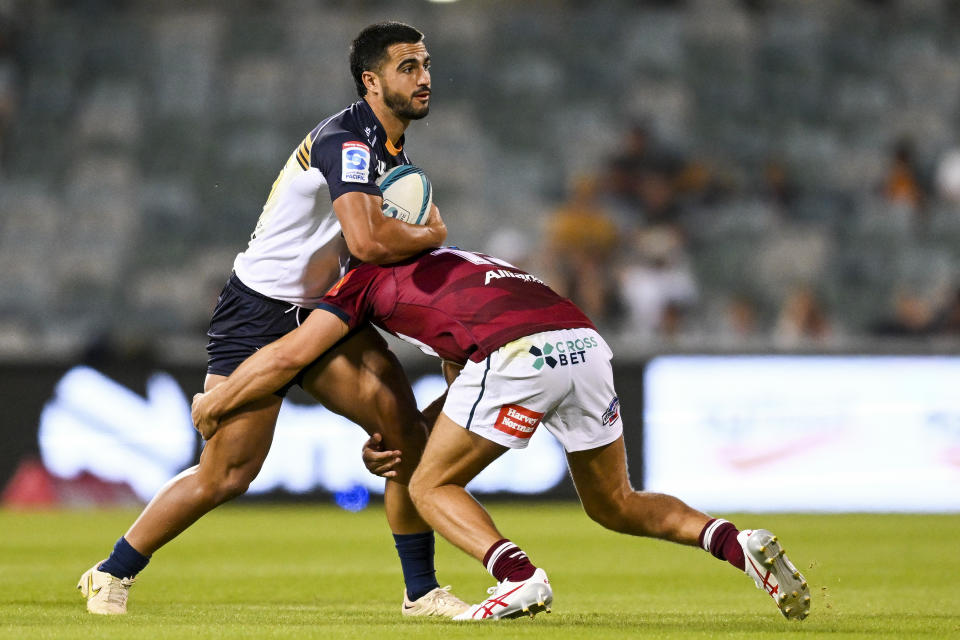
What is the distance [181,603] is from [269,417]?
1.14 metres

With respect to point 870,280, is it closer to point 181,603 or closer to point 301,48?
point 301,48

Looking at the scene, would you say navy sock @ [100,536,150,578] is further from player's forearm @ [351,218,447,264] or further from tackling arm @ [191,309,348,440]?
player's forearm @ [351,218,447,264]

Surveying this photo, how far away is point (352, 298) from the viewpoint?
18.5 feet

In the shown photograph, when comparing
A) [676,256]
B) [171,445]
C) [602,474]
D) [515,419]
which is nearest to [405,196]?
[515,419]

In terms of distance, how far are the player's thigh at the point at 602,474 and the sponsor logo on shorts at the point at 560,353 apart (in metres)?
0.36

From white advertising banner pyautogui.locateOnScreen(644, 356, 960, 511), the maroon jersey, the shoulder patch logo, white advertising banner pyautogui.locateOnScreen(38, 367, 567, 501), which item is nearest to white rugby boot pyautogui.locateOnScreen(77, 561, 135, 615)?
the maroon jersey

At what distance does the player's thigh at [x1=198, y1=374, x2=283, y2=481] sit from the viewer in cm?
590

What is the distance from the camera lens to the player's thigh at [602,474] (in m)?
5.59

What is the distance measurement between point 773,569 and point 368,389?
1.71 m

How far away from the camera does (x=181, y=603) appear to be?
21.5 feet

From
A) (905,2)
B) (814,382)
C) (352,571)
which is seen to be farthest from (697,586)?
(905,2)

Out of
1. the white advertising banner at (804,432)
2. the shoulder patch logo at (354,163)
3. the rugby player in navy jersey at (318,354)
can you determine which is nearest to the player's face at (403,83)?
the rugby player in navy jersey at (318,354)

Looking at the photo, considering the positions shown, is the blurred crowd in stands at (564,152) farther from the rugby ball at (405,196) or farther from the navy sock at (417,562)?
the rugby ball at (405,196)

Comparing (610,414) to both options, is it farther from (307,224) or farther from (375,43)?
(375,43)
